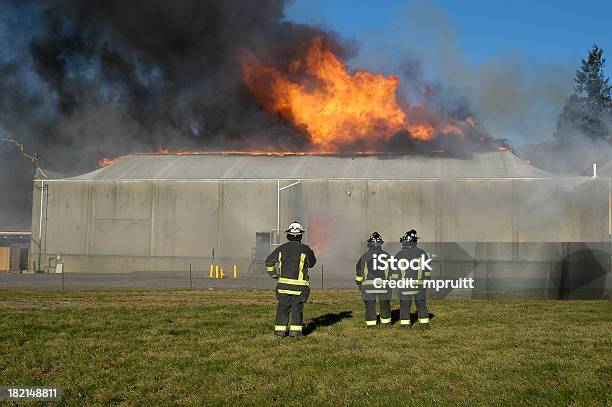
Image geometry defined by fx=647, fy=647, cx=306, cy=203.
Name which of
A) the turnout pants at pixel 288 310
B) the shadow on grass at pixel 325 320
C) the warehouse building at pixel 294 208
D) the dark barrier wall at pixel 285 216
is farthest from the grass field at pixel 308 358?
the warehouse building at pixel 294 208

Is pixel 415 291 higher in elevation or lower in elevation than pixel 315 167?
lower

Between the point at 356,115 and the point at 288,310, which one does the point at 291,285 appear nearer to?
the point at 288,310

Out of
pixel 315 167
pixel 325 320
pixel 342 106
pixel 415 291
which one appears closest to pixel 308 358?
pixel 415 291

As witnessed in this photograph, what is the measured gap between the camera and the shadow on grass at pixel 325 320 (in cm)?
1414

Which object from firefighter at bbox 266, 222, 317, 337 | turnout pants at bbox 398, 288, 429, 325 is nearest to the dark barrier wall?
turnout pants at bbox 398, 288, 429, 325

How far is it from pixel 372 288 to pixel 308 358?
4.16 metres

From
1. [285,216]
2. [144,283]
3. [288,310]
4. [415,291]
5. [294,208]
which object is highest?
[294,208]

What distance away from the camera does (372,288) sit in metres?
14.4

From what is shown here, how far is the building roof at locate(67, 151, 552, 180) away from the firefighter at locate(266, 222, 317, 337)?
32720mm

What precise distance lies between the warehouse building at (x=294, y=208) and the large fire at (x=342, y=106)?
2.83 metres

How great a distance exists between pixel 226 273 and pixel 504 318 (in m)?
31.0

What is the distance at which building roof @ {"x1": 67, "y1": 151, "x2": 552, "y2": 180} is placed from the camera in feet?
147

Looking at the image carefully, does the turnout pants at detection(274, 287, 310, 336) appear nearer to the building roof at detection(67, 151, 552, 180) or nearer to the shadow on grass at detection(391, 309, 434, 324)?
the shadow on grass at detection(391, 309, 434, 324)

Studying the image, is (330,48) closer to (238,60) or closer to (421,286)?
(238,60)
